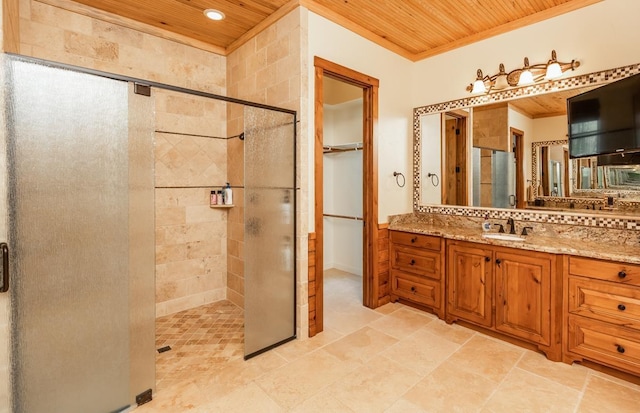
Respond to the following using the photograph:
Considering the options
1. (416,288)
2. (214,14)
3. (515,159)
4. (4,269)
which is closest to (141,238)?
(4,269)

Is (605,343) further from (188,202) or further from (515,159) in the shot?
(188,202)

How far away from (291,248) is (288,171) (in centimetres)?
65

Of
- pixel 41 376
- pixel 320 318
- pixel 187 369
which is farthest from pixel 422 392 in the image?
pixel 41 376

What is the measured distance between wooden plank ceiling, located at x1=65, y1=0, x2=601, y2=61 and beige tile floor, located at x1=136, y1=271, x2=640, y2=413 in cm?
283

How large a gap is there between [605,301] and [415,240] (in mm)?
1483

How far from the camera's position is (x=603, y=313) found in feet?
6.98

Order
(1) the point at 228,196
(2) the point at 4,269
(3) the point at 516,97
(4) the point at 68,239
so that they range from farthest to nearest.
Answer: (1) the point at 228,196 < (3) the point at 516,97 < (4) the point at 68,239 < (2) the point at 4,269

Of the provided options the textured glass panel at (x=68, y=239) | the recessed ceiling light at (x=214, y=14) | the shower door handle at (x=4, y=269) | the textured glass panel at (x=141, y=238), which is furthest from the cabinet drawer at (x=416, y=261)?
the shower door handle at (x=4, y=269)

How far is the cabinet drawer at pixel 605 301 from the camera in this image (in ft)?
6.64

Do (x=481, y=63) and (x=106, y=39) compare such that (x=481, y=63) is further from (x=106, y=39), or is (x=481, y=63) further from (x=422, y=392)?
(x=106, y=39)

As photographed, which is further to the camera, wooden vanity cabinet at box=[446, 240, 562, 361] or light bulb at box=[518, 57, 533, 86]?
light bulb at box=[518, 57, 533, 86]

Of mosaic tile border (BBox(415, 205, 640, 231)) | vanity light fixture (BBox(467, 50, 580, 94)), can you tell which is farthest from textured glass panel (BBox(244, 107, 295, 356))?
vanity light fixture (BBox(467, 50, 580, 94))

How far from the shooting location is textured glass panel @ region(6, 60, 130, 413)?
1.48 m

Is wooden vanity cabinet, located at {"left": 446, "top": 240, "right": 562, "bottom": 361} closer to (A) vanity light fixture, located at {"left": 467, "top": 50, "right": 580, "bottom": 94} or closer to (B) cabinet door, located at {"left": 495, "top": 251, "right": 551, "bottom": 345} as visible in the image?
(B) cabinet door, located at {"left": 495, "top": 251, "right": 551, "bottom": 345}
